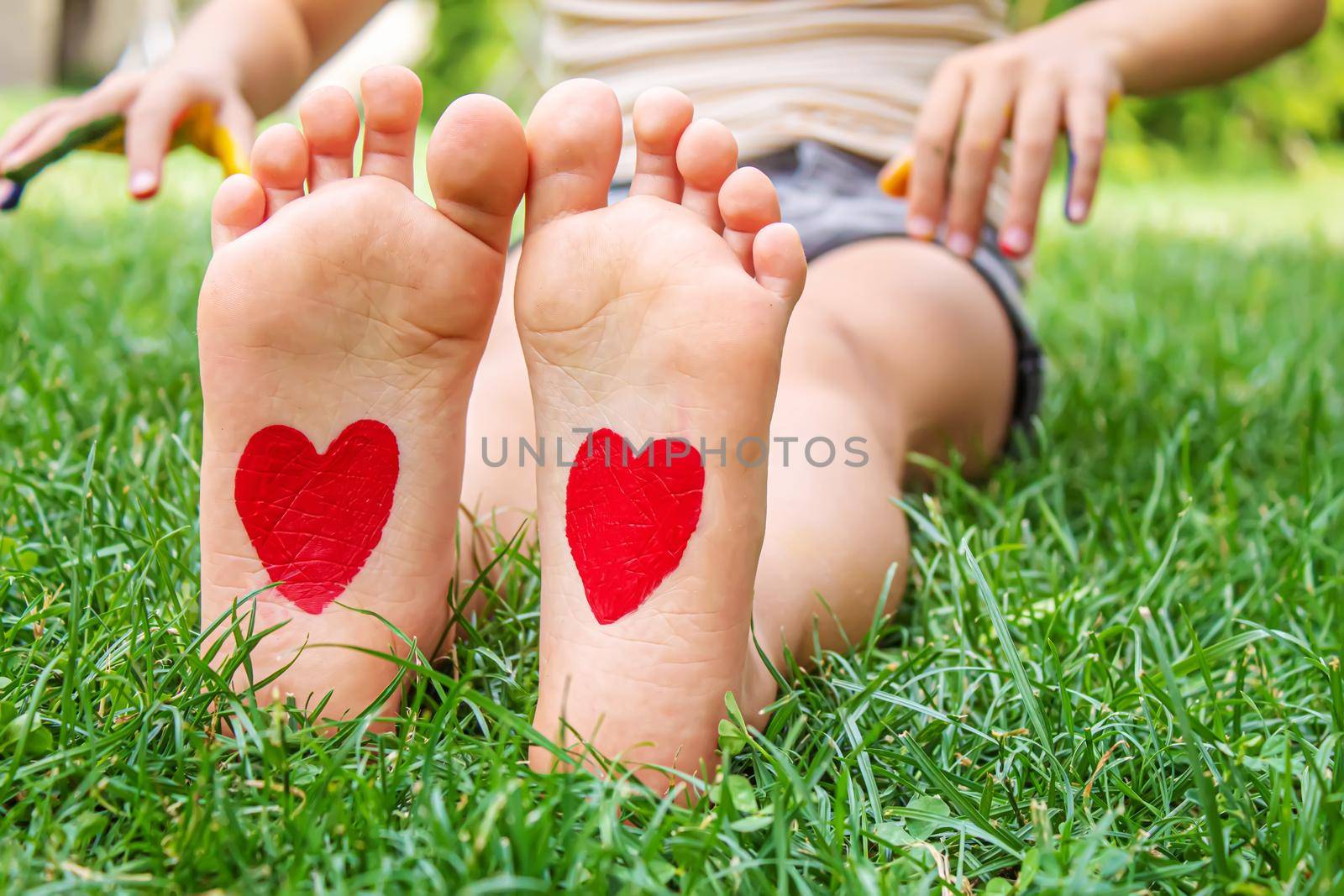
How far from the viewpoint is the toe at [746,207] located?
85 cm

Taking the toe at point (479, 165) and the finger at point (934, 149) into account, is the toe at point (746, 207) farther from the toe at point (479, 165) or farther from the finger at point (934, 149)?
the finger at point (934, 149)

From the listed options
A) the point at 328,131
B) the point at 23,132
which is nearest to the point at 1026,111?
the point at 328,131

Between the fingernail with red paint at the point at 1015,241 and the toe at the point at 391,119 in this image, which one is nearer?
the toe at the point at 391,119

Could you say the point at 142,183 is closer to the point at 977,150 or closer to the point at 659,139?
the point at 659,139

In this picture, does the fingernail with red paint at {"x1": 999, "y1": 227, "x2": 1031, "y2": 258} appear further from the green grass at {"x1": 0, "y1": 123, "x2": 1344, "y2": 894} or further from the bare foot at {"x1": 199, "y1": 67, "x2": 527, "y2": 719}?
the bare foot at {"x1": 199, "y1": 67, "x2": 527, "y2": 719}

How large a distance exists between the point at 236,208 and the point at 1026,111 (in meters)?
0.85

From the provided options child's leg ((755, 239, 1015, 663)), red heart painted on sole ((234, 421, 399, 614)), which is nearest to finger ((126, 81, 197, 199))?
red heart painted on sole ((234, 421, 399, 614))

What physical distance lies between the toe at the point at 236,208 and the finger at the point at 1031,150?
81 centimetres

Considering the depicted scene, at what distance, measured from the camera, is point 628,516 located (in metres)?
0.83

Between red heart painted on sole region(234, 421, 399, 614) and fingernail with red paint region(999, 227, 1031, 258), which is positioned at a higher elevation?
fingernail with red paint region(999, 227, 1031, 258)

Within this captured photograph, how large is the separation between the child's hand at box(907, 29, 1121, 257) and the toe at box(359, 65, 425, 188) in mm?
612

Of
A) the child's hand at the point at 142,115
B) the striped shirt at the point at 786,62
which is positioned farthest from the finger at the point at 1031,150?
the child's hand at the point at 142,115

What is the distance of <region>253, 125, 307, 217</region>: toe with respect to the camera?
0.86 meters

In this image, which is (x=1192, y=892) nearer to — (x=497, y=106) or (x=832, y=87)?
(x=497, y=106)
